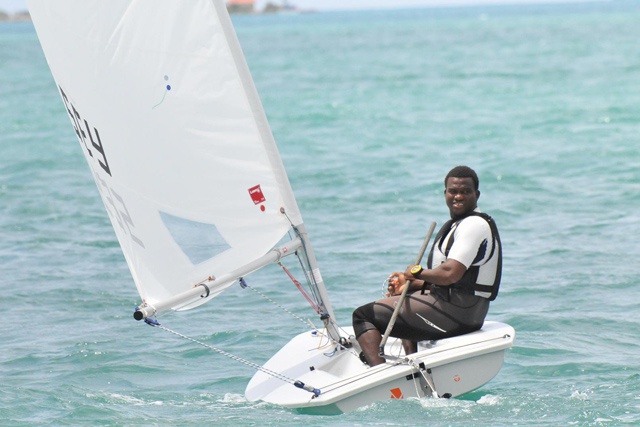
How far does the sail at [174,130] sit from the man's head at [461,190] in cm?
88

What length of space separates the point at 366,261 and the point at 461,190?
4.73m

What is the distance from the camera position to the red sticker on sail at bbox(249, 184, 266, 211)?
19.5 feet

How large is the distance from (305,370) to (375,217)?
657 centimetres

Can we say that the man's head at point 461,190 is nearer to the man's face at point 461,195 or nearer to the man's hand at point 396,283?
the man's face at point 461,195

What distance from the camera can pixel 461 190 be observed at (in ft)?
19.6

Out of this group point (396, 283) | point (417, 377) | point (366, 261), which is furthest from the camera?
point (366, 261)

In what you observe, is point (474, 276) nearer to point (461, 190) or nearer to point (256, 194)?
point (461, 190)

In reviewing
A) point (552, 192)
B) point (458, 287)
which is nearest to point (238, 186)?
point (458, 287)

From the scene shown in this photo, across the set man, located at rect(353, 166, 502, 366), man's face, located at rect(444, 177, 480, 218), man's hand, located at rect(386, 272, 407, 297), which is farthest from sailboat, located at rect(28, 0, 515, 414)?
man's face, located at rect(444, 177, 480, 218)

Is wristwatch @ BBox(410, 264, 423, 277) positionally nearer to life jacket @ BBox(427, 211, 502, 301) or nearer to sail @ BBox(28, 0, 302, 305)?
life jacket @ BBox(427, 211, 502, 301)

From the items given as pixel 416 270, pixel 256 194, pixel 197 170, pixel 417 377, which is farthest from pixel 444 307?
pixel 197 170

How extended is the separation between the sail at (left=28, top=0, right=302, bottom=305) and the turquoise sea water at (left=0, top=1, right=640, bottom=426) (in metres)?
1.00

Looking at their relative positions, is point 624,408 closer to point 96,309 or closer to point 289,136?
point 96,309

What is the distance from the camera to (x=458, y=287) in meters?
6.04
